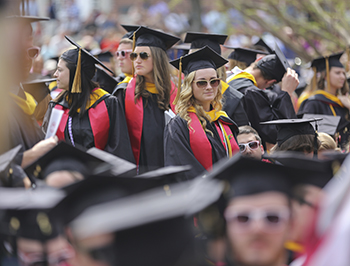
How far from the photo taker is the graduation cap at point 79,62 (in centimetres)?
439

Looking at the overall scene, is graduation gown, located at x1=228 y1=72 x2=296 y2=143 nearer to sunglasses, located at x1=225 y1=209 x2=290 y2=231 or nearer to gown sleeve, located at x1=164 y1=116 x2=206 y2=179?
gown sleeve, located at x1=164 y1=116 x2=206 y2=179

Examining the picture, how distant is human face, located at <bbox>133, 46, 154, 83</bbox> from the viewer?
479 centimetres

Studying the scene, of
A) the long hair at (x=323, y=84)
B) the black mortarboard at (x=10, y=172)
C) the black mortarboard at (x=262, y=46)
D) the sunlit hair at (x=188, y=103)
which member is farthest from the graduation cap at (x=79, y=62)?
the black mortarboard at (x=262, y=46)

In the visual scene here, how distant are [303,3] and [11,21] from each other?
9.40 m

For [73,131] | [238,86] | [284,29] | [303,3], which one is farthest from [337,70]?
[284,29]

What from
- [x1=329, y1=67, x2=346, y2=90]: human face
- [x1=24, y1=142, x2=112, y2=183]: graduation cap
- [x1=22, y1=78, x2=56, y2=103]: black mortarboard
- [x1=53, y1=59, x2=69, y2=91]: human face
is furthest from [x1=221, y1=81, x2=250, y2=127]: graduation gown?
[x1=24, y1=142, x2=112, y2=183]: graduation cap

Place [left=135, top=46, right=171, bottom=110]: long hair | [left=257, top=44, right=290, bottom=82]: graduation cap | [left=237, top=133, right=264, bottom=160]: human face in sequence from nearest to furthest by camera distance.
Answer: [left=237, top=133, right=264, bottom=160]: human face < [left=135, top=46, right=171, bottom=110]: long hair < [left=257, top=44, right=290, bottom=82]: graduation cap

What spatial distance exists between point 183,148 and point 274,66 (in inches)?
93.0

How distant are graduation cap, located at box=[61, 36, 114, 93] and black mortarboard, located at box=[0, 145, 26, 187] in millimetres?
1751

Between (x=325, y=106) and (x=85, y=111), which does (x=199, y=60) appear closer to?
(x=85, y=111)

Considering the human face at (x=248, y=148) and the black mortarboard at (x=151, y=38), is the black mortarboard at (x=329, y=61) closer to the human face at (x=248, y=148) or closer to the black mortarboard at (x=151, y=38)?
the black mortarboard at (x=151, y=38)

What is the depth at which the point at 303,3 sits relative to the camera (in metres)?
10.3

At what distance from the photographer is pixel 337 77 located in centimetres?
622

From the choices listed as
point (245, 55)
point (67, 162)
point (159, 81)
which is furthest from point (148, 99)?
point (67, 162)
